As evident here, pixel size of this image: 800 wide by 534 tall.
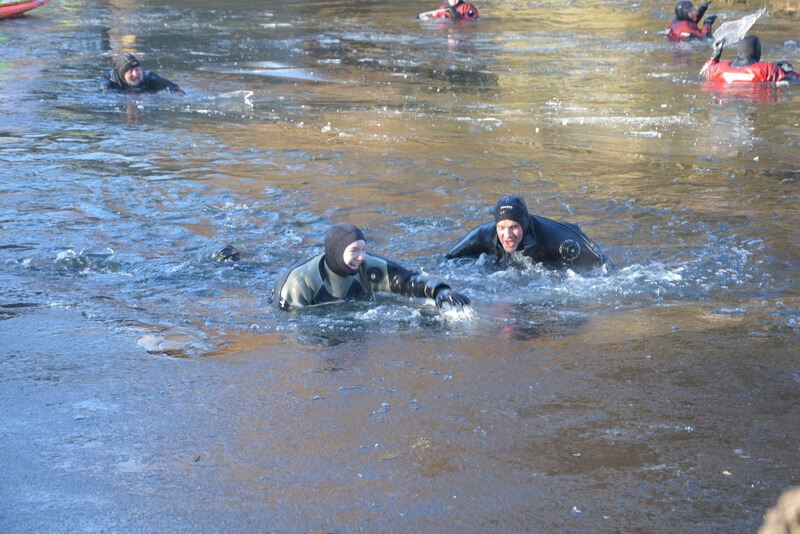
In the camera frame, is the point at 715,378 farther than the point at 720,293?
No

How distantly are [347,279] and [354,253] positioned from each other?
1.27 ft

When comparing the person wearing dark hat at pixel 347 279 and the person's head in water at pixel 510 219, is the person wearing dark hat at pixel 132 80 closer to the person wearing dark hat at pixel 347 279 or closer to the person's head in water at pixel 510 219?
the person wearing dark hat at pixel 347 279

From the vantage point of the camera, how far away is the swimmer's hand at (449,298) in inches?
290

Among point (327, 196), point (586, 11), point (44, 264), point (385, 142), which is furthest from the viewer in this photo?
point (586, 11)

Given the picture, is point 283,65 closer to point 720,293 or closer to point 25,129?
point 25,129

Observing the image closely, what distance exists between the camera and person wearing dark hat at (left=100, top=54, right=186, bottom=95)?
55.8 ft

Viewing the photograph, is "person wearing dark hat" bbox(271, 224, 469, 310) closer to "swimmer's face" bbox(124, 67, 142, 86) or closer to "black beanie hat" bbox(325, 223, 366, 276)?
"black beanie hat" bbox(325, 223, 366, 276)

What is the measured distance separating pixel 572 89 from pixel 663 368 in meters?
11.8

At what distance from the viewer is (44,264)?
9.15m

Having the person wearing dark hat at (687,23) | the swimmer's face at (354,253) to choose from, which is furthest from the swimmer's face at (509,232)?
the person wearing dark hat at (687,23)

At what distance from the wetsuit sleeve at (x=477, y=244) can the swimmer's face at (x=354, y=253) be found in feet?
4.86

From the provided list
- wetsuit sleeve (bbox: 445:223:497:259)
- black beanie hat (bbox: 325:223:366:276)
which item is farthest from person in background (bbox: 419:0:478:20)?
black beanie hat (bbox: 325:223:366:276)

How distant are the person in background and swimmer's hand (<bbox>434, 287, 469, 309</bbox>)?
885 inches

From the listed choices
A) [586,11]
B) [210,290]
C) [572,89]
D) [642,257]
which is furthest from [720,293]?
[586,11]
